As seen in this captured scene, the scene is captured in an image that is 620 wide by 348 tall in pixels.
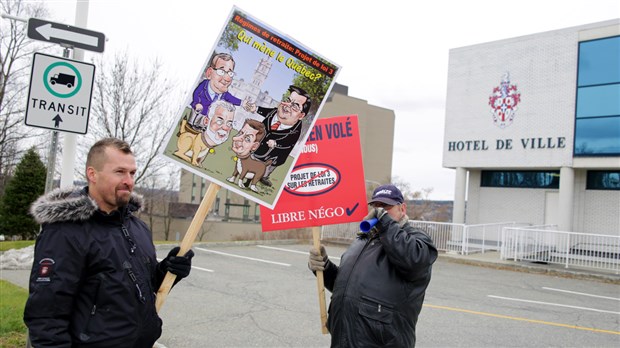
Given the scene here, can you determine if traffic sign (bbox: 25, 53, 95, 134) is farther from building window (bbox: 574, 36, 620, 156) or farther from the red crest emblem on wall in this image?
the red crest emblem on wall

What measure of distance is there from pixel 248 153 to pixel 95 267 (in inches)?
49.2

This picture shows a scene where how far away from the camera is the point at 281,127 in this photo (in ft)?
11.0

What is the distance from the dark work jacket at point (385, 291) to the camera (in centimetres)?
311

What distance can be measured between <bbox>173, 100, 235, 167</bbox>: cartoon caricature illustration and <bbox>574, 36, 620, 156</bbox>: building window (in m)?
20.0

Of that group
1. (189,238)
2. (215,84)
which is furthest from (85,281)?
(215,84)

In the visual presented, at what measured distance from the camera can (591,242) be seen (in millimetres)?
17688

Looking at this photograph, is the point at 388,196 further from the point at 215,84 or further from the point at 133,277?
the point at 133,277

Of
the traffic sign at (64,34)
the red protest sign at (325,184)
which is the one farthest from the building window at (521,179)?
Answer: the traffic sign at (64,34)

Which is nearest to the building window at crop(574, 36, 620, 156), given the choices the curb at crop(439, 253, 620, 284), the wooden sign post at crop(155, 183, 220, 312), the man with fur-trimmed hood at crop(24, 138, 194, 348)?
the curb at crop(439, 253, 620, 284)

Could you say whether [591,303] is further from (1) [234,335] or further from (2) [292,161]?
(2) [292,161]

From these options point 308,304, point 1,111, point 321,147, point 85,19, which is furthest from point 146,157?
point 321,147

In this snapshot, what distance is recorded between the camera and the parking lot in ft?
21.8

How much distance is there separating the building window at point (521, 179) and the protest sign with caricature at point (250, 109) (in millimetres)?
20890

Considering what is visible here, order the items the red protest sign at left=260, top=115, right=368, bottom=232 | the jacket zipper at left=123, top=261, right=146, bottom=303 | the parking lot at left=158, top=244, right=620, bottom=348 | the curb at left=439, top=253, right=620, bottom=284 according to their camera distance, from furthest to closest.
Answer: the curb at left=439, top=253, right=620, bottom=284, the parking lot at left=158, top=244, right=620, bottom=348, the red protest sign at left=260, top=115, right=368, bottom=232, the jacket zipper at left=123, top=261, right=146, bottom=303
